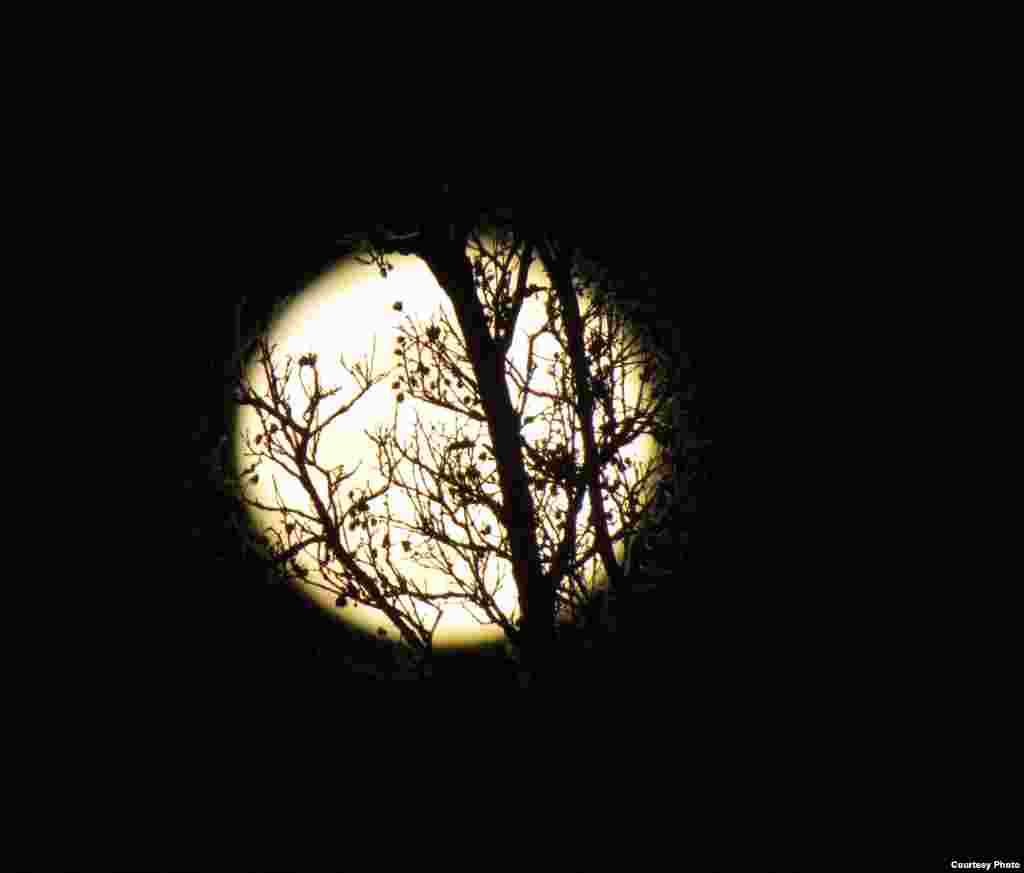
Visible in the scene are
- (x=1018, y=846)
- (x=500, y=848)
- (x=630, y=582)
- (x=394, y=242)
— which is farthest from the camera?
(x=500, y=848)

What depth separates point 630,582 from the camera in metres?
7.07

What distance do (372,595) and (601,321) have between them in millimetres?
3524

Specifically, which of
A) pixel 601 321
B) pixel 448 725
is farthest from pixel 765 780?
pixel 601 321

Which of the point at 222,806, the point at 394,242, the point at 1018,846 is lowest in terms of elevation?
the point at 1018,846

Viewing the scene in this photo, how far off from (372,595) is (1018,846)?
7361 millimetres

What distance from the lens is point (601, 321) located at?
7031 mm

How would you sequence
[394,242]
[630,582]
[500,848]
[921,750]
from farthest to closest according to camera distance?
[921,750], [500,848], [630,582], [394,242]

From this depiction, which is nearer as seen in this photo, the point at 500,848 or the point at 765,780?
the point at 500,848

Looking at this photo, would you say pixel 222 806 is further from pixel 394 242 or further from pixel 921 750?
pixel 921 750

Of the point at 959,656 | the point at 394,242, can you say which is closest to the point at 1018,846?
the point at 959,656

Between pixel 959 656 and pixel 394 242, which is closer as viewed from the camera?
pixel 394 242

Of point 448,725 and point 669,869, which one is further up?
point 448,725

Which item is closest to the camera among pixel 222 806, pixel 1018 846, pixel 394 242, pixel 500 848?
pixel 394 242

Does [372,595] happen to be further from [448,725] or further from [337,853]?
[337,853]
